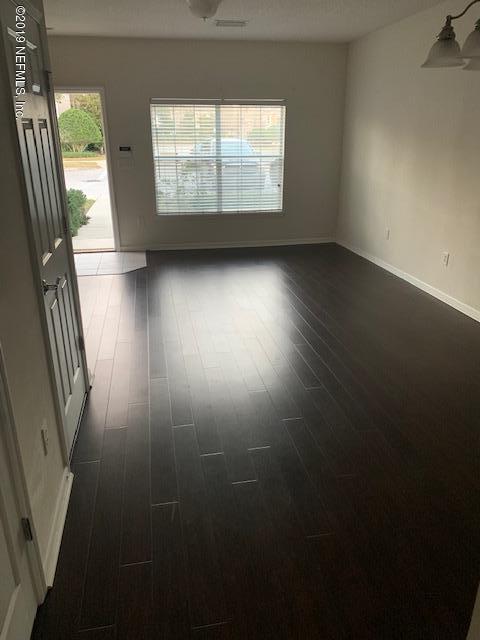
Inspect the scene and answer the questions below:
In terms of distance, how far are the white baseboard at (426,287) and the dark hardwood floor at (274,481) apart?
15 centimetres

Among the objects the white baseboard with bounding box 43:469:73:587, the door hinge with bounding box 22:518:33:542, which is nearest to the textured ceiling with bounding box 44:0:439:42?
the white baseboard with bounding box 43:469:73:587

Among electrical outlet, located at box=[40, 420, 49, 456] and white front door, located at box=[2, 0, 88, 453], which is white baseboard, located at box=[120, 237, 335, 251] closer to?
white front door, located at box=[2, 0, 88, 453]

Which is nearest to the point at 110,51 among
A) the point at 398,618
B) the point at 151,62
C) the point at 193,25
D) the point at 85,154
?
the point at 151,62

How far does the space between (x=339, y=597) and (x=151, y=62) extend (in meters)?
6.20

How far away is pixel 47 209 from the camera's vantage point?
2.32 meters

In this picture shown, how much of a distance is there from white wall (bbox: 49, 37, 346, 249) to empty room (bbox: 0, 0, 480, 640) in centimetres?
3

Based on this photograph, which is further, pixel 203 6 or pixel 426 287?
pixel 426 287

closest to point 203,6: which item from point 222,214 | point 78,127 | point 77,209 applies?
point 222,214

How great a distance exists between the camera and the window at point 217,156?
638cm

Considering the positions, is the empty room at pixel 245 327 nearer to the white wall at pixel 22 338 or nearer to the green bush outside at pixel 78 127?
the white wall at pixel 22 338

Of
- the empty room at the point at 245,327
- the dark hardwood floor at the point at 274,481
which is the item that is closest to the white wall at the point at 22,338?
the empty room at the point at 245,327

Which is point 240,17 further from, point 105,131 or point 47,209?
point 47,209

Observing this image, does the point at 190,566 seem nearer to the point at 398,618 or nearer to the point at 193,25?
the point at 398,618

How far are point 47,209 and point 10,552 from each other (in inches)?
A: 60.6
